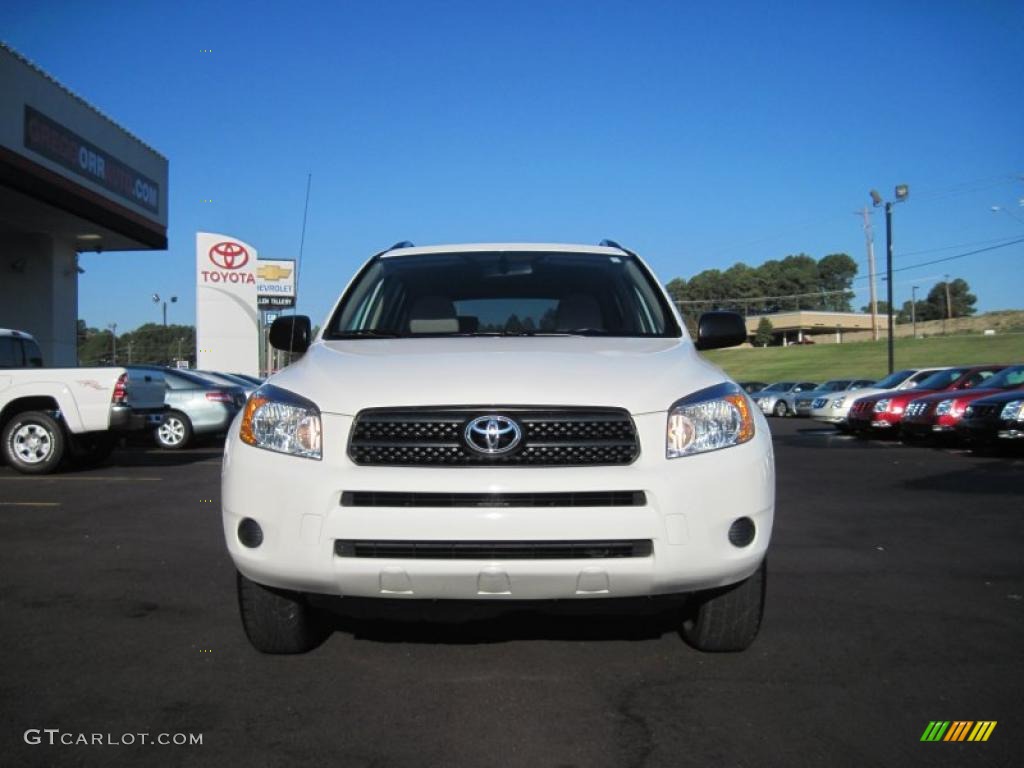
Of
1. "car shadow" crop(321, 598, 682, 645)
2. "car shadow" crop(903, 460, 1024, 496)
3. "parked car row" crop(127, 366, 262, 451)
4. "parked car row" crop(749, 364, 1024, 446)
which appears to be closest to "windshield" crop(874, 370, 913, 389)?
"parked car row" crop(749, 364, 1024, 446)

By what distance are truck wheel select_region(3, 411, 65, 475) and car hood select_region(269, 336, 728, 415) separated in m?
8.25

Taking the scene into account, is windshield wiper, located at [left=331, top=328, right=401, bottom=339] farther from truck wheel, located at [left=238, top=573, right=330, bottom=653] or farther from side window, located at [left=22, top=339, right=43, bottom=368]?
side window, located at [left=22, top=339, right=43, bottom=368]

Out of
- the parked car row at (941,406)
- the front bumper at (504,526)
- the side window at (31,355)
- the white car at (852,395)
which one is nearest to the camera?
the front bumper at (504,526)

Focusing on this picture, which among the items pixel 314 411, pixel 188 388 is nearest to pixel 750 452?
pixel 314 411

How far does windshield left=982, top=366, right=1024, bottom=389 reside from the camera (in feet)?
51.9

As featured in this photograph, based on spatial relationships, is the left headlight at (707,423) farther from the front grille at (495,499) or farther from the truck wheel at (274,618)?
the truck wheel at (274,618)

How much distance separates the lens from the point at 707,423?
11.7ft

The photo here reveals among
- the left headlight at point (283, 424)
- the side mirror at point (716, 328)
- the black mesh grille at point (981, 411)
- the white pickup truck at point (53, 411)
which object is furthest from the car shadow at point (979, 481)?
the white pickup truck at point (53, 411)

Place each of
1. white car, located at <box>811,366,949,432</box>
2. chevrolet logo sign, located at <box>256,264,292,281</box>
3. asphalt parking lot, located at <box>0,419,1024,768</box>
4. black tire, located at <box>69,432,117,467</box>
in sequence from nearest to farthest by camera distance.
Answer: asphalt parking lot, located at <box>0,419,1024,768</box> < black tire, located at <box>69,432,117,467</box> < white car, located at <box>811,366,949,432</box> < chevrolet logo sign, located at <box>256,264,292,281</box>

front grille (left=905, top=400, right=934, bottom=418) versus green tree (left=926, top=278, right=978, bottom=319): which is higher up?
green tree (left=926, top=278, right=978, bottom=319)

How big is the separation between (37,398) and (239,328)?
78.7ft

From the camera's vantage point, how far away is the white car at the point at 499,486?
3297 mm

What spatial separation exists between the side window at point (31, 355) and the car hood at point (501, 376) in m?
9.39

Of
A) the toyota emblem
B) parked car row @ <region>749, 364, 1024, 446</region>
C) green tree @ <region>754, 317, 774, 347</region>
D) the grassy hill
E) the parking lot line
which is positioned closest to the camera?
the toyota emblem
